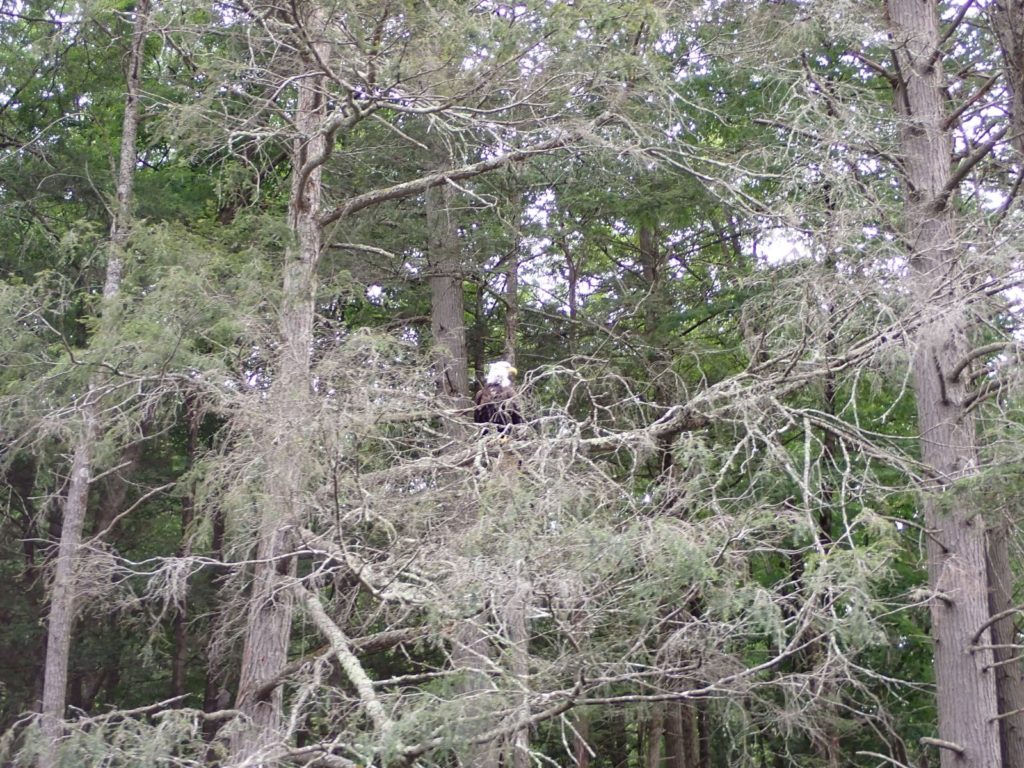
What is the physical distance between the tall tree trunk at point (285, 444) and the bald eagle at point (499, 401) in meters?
1.31

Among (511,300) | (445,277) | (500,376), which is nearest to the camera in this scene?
(500,376)

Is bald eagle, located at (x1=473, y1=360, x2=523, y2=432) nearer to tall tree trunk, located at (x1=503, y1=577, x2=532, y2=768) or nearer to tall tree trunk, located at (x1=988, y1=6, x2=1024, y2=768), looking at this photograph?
tall tree trunk, located at (x1=503, y1=577, x2=532, y2=768)

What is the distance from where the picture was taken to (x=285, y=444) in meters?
6.26

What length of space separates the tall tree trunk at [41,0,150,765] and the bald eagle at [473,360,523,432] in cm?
300

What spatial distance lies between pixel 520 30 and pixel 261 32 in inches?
90.0

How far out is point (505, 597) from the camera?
580cm

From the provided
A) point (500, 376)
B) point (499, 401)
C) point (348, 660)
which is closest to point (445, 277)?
point (500, 376)

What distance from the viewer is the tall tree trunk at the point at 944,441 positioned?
8738 millimetres

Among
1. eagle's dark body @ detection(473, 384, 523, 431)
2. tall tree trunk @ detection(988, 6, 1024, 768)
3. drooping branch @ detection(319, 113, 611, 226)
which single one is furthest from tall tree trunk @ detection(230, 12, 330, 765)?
tall tree trunk @ detection(988, 6, 1024, 768)

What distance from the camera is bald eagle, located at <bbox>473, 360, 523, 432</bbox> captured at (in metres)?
7.55

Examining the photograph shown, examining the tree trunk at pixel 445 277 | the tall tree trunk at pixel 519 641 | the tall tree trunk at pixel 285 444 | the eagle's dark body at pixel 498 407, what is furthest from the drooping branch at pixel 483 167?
the tall tree trunk at pixel 519 641

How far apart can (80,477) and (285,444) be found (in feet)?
18.9

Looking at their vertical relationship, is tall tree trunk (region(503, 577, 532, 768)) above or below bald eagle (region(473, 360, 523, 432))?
below

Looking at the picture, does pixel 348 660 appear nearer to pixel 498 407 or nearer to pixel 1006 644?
pixel 498 407
